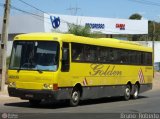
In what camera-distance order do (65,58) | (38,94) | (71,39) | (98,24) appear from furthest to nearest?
(98,24), (71,39), (65,58), (38,94)

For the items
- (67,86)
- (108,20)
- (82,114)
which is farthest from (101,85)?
(108,20)

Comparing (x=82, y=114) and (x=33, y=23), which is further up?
(x=33, y=23)

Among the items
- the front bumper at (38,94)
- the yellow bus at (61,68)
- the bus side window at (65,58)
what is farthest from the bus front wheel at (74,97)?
the bus side window at (65,58)

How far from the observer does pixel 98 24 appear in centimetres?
6544

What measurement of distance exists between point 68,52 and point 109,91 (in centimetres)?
492

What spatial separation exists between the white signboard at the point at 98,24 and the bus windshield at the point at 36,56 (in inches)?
1463

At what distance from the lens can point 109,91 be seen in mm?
24641

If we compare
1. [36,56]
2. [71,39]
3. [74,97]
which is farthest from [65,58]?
[74,97]

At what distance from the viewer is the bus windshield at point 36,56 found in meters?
19.9

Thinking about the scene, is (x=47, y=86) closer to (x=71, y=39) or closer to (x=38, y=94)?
(x=38, y=94)

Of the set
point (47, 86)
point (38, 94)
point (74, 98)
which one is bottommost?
point (74, 98)

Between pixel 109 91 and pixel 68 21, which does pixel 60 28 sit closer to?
pixel 68 21

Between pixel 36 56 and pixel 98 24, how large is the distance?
45.8 m

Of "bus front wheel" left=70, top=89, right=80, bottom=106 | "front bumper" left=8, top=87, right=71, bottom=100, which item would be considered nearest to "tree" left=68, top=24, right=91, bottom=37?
"bus front wheel" left=70, top=89, right=80, bottom=106
